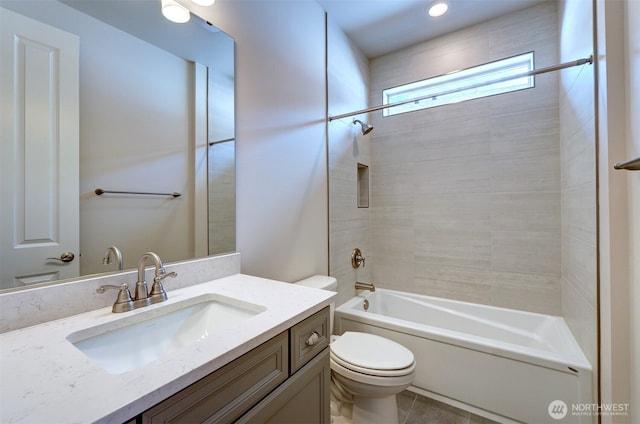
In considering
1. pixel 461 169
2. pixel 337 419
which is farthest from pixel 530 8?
pixel 337 419

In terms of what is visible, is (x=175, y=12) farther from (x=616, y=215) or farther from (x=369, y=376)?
(x=616, y=215)

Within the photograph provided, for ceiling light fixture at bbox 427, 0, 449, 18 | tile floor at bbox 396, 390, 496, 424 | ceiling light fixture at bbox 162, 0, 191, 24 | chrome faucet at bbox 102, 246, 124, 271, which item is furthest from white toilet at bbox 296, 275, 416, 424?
ceiling light fixture at bbox 427, 0, 449, 18

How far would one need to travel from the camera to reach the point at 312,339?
859 mm

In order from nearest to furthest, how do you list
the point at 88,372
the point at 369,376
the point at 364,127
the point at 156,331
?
1. the point at 88,372
2. the point at 156,331
3. the point at 369,376
4. the point at 364,127

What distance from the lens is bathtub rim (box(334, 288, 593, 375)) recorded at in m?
1.35

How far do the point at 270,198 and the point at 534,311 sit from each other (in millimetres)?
2193

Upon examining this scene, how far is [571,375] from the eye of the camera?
1.32 m

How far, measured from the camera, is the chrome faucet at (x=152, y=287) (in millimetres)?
851

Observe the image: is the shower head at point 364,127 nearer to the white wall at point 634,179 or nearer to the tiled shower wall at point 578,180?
the tiled shower wall at point 578,180

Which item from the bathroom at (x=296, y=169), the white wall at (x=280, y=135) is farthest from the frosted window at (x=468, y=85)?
the white wall at (x=280, y=135)

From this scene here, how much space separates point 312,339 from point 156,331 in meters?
0.52

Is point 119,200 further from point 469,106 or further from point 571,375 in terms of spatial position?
point 469,106

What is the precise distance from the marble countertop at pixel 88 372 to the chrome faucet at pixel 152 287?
0.06m

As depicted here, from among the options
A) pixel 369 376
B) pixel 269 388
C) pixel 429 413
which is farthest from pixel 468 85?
pixel 269 388
